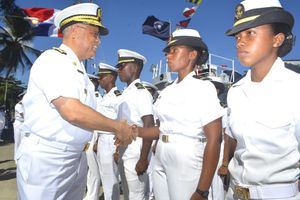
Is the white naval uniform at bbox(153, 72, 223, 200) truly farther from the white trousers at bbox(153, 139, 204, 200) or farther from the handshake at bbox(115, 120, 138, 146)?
the handshake at bbox(115, 120, 138, 146)

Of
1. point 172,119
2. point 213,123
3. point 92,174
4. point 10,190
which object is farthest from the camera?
point 10,190

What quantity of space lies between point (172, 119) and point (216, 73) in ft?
51.9

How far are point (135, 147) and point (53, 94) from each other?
92.7 inches

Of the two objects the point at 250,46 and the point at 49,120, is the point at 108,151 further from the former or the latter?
the point at 250,46

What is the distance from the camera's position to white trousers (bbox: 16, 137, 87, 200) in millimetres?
2877

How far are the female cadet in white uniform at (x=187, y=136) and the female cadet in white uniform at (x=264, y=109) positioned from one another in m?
0.42

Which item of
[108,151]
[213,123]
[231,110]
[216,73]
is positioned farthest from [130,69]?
[216,73]

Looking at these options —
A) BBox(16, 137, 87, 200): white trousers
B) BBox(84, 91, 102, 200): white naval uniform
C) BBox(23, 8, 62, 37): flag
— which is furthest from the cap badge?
BBox(23, 8, 62, 37): flag

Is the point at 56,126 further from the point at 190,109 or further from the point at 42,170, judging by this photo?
the point at 190,109

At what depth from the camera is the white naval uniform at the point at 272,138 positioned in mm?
2256

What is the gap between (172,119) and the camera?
3305 millimetres

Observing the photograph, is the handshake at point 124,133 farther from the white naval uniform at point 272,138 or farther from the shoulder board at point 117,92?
the shoulder board at point 117,92

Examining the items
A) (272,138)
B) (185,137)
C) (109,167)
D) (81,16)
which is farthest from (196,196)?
(109,167)

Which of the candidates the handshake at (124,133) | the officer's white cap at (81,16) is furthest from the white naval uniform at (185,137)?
the officer's white cap at (81,16)
